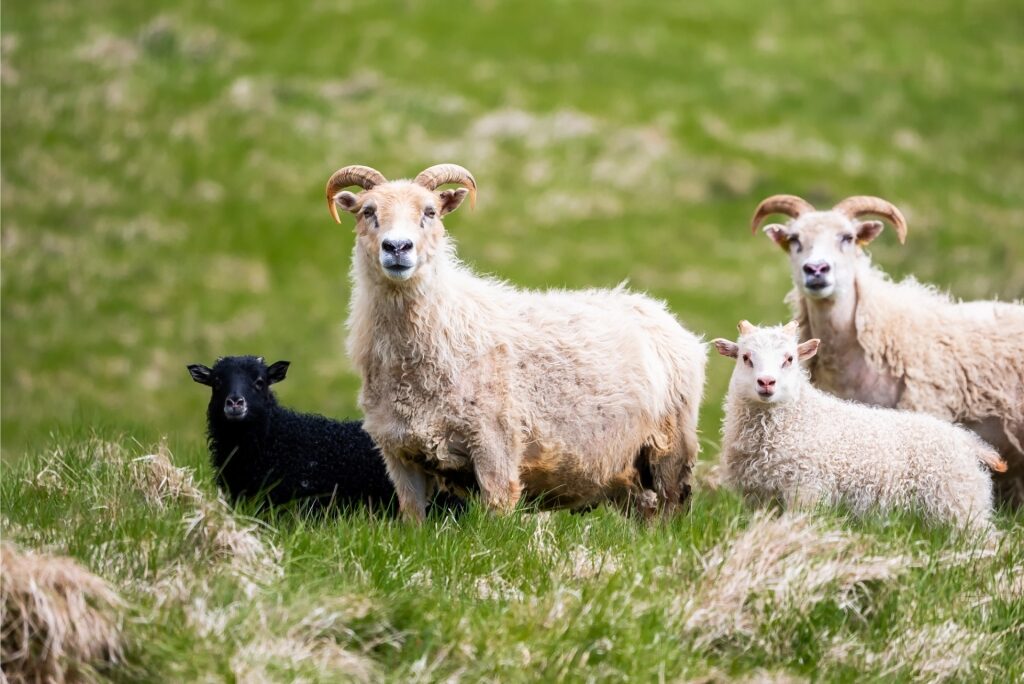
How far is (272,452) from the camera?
9.76 metres

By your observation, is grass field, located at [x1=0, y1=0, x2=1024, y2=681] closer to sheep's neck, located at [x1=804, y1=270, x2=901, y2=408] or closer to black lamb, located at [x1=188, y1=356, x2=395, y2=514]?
black lamb, located at [x1=188, y1=356, x2=395, y2=514]

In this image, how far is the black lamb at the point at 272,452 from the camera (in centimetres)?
961

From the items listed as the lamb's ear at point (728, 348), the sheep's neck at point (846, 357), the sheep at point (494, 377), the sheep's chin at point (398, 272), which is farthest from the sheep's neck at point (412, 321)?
the sheep's neck at point (846, 357)

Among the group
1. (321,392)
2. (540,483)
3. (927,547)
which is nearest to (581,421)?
(540,483)

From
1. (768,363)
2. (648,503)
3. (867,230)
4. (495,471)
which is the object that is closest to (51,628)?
(495,471)

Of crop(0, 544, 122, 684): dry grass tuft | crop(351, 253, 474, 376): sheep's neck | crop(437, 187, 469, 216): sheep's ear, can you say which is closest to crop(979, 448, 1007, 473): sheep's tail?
crop(351, 253, 474, 376): sheep's neck

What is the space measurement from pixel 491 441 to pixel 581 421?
0.84m

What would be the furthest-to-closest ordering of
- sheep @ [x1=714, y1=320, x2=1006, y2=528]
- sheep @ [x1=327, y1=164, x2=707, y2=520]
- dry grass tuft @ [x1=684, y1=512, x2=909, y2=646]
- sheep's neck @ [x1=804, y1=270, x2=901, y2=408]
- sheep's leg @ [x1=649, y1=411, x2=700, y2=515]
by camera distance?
sheep's neck @ [x1=804, y1=270, x2=901, y2=408] < sheep's leg @ [x1=649, y1=411, x2=700, y2=515] < sheep @ [x1=714, y1=320, x2=1006, y2=528] < sheep @ [x1=327, y1=164, x2=707, y2=520] < dry grass tuft @ [x1=684, y1=512, x2=909, y2=646]

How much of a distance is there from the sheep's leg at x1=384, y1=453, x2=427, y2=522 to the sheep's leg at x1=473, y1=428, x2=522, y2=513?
46 centimetres

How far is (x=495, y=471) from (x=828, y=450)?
2.23m

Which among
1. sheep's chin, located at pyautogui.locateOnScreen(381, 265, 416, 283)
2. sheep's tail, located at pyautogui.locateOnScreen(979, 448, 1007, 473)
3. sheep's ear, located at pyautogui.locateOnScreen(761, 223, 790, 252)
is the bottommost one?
sheep's tail, located at pyautogui.locateOnScreen(979, 448, 1007, 473)

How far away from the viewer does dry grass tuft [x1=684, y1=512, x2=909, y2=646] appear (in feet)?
24.6

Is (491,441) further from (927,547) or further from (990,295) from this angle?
(990,295)

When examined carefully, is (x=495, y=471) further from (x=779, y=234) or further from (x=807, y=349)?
(x=779, y=234)
